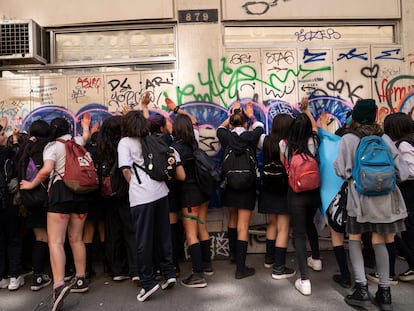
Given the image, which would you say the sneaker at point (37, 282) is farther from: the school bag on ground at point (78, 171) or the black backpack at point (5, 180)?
the school bag on ground at point (78, 171)

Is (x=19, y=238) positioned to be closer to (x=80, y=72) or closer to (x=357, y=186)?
(x=80, y=72)

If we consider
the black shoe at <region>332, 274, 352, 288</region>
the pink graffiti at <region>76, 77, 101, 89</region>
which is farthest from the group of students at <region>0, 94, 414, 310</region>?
the pink graffiti at <region>76, 77, 101, 89</region>

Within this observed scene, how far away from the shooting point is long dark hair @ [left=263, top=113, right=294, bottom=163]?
4273 mm

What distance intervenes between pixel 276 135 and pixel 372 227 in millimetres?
1415

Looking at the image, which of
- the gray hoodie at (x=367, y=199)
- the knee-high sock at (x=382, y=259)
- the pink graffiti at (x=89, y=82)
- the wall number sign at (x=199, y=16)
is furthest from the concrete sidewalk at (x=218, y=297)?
the wall number sign at (x=199, y=16)

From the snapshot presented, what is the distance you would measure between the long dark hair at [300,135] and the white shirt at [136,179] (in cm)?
148

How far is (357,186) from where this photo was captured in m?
3.52

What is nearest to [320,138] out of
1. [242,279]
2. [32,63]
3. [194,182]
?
[194,182]

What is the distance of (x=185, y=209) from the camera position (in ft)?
14.6

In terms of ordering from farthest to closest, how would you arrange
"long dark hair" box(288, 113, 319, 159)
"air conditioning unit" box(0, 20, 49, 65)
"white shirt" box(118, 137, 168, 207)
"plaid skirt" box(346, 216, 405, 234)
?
"air conditioning unit" box(0, 20, 49, 65), "long dark hair" box(288, 113, 319, 159), "white shirt" box(118, 137, 168, 207), "plaid skirt" box(346, 216, 405, 234)

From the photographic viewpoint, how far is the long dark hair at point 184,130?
4.39 m

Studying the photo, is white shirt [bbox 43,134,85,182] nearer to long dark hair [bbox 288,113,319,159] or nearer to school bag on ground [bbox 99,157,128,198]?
school bag on ground [bbox 99,157,128,198]

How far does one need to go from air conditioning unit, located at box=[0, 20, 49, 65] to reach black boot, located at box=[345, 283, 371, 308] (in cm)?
507

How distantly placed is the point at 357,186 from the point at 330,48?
9.25 ft
